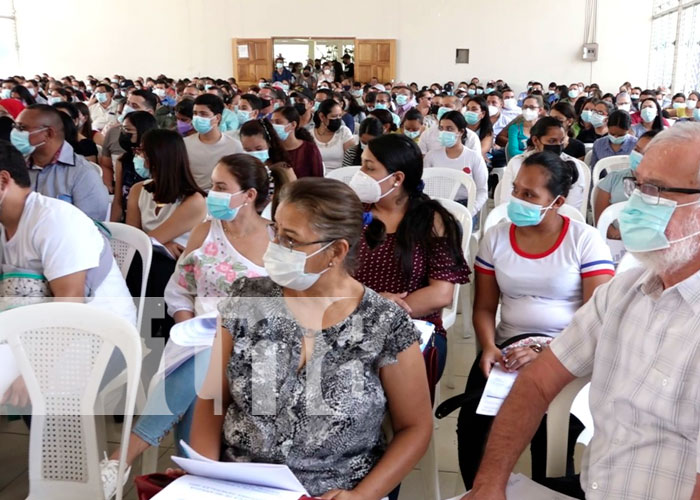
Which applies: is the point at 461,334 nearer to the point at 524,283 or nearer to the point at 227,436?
the point at 524,283

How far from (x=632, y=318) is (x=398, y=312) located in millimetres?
476

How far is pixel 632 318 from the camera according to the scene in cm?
131

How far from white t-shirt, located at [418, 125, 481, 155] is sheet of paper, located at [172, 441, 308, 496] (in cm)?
394

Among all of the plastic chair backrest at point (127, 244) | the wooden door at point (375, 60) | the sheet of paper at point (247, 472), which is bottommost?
the sheet of paper at point (247, 472)

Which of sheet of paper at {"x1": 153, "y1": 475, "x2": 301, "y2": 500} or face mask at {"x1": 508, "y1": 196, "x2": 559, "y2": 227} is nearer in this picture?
sheet of paper at {"x1": 153, "y1": 475, "x2": 301, "y2": 500}

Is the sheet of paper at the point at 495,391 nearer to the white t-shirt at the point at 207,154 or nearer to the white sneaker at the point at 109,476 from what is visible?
the white sneaker at the point at 109,476

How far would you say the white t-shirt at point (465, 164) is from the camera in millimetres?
4305

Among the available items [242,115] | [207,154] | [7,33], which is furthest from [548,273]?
[7,33]

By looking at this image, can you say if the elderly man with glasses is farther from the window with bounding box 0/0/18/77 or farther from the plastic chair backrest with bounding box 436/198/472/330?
the window with bounding box 0/0/18/77

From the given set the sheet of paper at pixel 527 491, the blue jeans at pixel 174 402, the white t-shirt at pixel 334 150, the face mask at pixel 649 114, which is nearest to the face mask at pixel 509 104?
the face mask at pixel 649 114

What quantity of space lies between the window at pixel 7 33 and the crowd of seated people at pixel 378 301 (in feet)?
56.3

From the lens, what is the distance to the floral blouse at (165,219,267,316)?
2197 millimetres

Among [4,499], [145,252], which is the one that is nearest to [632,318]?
[145,252]

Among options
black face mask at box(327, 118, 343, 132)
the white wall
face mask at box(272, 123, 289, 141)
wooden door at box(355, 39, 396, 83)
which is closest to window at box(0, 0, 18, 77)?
the white wall
